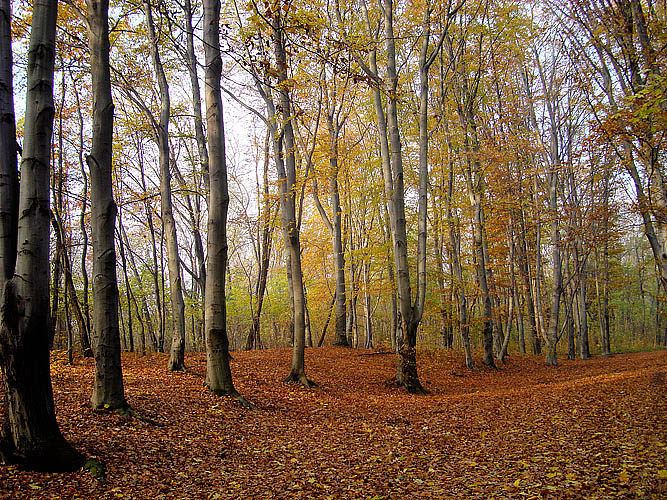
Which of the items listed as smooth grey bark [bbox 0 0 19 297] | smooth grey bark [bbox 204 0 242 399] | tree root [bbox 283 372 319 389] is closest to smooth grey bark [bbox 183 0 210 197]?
smooth grey bark [bbox 204 0 242 399]

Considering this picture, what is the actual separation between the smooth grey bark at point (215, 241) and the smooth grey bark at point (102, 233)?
77.0 inches

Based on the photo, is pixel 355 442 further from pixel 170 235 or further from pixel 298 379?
pixel 170 235

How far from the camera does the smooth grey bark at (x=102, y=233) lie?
5.22 meters

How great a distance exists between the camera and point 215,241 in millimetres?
7242

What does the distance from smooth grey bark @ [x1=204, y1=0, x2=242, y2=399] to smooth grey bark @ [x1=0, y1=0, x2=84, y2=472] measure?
136 inches

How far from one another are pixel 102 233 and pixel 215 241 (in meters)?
2.21

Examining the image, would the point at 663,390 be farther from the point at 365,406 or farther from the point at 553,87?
the point at 553,87

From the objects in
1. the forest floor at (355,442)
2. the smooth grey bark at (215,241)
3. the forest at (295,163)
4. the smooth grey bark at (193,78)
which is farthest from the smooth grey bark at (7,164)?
the smooth grey bark at (193,78)

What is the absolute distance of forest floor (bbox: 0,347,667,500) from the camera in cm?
365

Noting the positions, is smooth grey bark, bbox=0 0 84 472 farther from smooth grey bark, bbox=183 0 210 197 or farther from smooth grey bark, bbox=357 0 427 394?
smooth grey bark, bbox=357 0 427 394

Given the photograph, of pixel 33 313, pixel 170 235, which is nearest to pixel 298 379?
pixel 170 235

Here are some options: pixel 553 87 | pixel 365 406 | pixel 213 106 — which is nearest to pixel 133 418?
pixel 365 406

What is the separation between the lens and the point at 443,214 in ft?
59.4

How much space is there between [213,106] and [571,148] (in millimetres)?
15694
